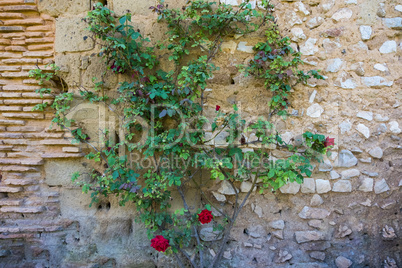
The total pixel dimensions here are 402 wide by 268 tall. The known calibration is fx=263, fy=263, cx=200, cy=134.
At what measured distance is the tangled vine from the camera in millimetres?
1978

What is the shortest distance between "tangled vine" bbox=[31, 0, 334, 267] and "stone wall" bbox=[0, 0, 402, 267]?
108 millimetres

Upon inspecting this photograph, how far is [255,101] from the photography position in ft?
7.37

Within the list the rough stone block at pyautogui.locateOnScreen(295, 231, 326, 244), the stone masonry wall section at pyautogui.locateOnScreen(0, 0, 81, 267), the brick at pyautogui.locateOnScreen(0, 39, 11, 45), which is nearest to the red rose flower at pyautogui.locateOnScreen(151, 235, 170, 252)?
the stone masonry wall section at pyautogui.locateOnScreen(0, 0, 81, 267)

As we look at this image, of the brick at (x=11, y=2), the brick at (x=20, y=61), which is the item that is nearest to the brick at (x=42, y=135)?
the brick at (x=20, y=61)

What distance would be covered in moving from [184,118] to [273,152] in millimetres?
799

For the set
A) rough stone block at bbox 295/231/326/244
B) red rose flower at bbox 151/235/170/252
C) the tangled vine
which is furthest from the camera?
rough stone block at bbox 295/231/326/244

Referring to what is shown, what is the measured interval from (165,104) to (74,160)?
0.97 m

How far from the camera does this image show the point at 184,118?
2049 mm

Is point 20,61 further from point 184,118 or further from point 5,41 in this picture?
point 184,118

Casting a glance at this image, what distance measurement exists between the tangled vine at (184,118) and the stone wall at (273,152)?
108 millimetres

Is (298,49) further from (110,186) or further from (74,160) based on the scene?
(74,160)

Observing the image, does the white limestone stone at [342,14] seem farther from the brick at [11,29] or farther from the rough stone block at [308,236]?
the brick at [11,29]

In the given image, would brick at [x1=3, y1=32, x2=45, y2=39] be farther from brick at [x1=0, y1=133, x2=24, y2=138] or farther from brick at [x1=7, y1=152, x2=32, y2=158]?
brick at [x1=7, y1=152, x2=32, y2=158]

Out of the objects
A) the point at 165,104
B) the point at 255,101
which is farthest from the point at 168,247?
the point at 255,101
